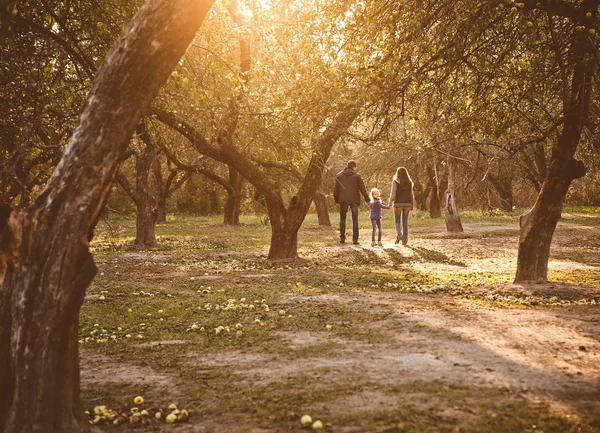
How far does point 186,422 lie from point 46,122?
11273 mm

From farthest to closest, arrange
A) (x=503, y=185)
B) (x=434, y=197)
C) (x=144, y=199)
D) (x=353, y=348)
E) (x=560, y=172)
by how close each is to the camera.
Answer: (x=503, y=185)
(x=434, y=197)
(x=144, y=199)
(x=560, y=172)
(x=353, y=348)

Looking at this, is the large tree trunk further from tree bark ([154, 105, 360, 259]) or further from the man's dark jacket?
tree bark ([154, 105, 360, 259])

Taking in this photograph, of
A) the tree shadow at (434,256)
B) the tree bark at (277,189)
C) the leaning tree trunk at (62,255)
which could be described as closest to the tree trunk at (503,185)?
the tree shadow at (434,256)

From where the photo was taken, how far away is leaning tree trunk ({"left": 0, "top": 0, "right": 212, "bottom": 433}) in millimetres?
4457

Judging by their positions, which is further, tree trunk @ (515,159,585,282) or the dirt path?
tree trunk @ (515,159,585,282)

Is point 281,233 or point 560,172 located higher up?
point 560,172

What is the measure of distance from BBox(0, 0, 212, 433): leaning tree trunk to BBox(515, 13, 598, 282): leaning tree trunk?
7927 mm

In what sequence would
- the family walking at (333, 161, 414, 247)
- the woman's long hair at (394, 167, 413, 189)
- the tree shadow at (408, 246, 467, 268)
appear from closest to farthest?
the tree shadow at (408, 246, 467, 268) < the woman's long hair at (394, 167, 413, 189) < the family walking at (333, 161, 414, 247)

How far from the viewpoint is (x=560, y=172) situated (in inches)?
423

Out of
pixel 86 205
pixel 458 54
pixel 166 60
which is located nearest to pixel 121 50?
pixel 166 60

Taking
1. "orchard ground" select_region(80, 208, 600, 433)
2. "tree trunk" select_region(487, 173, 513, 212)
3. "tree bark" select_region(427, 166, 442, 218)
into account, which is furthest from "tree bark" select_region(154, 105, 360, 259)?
"tree bark" select_region(427, 166, 442, 218)

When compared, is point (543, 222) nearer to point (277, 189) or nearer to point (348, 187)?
point (277, 189)

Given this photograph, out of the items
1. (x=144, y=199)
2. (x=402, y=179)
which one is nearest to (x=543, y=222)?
(x=402, y=179)

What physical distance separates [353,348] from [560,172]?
5982 mm
